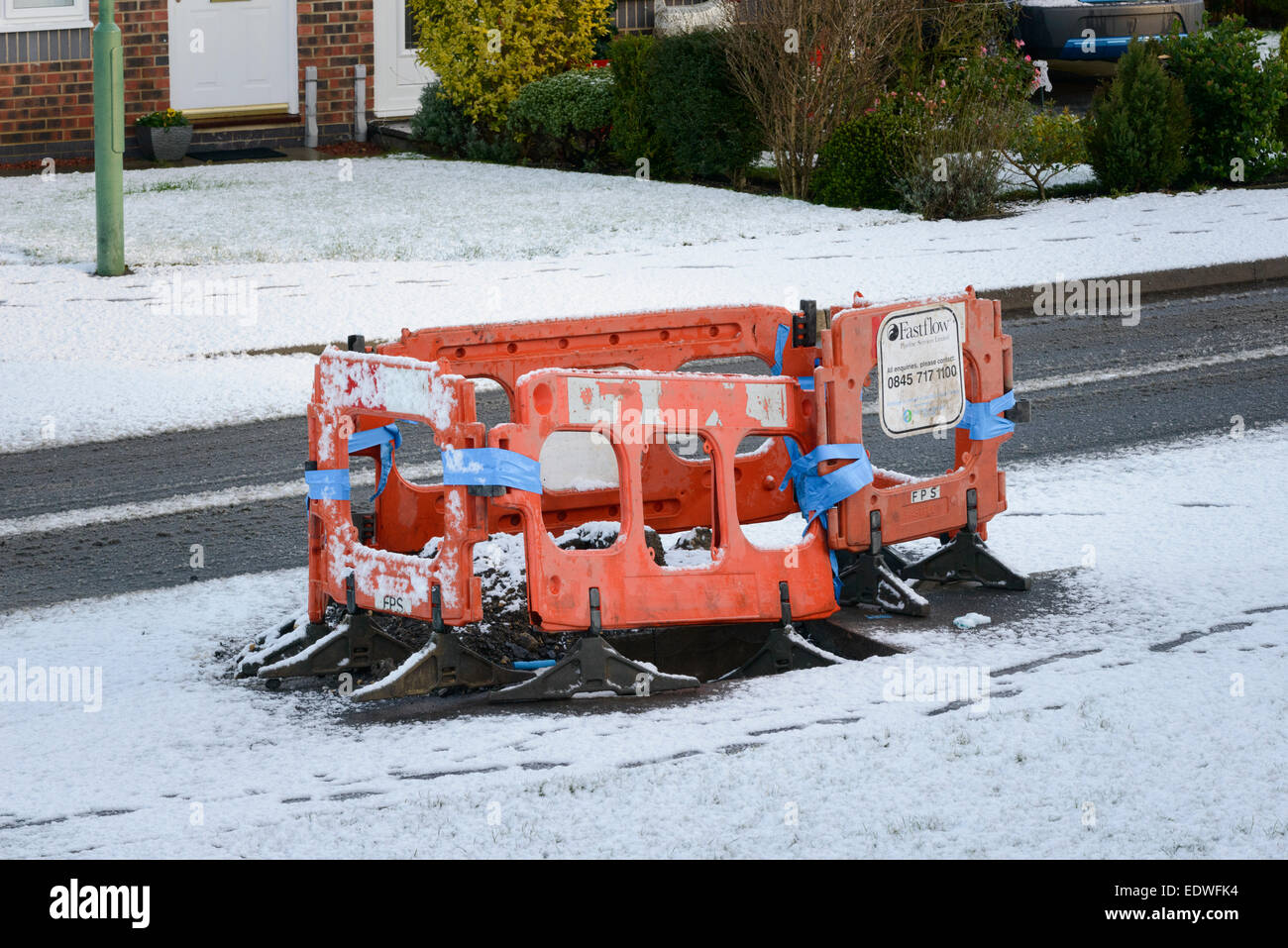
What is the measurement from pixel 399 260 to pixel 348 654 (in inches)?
340

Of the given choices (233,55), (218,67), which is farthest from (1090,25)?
(218,67)

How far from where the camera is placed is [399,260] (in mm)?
13961

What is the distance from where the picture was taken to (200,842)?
4223 millimetres

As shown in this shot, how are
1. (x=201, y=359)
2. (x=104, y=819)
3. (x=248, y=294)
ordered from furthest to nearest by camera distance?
1. (x=248, y=294)
2. (x=201, y=359)
3. (x=104, y=819)

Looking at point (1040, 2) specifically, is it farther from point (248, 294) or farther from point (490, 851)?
point (490, 851)

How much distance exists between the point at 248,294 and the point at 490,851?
8.96m

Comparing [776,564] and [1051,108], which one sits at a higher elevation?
[1051,108]

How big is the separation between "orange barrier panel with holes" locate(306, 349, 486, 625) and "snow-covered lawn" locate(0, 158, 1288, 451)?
3.44m

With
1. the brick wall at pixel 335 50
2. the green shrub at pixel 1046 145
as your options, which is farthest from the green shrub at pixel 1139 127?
the brick wall at pixel 335 50

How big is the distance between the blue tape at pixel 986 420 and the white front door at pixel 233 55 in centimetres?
1544

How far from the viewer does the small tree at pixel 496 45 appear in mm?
19344
